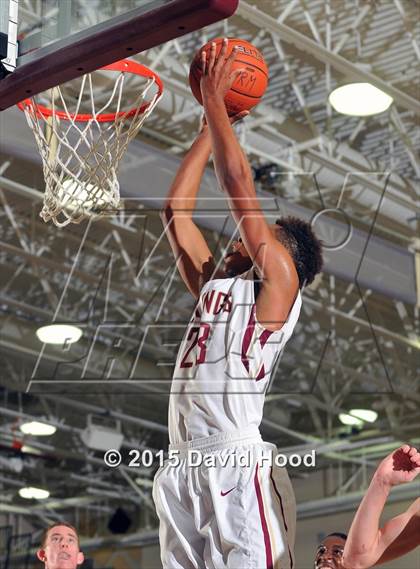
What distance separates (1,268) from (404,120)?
539 cm

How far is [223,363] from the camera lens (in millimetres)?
3697

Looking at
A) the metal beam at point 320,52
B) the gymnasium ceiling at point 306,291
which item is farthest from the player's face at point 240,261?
the metal beam at point 320,52

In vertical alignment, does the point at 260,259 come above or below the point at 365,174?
below

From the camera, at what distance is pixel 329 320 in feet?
45.9

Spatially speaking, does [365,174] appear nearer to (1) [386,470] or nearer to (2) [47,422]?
(1) [386,470]

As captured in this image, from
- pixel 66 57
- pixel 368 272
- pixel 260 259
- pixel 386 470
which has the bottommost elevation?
pixel 386 470

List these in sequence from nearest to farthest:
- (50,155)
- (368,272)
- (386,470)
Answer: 1. (386,470)
2. (50,155)
3. (368,272)

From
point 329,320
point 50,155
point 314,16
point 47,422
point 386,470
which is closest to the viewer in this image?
point 386,470

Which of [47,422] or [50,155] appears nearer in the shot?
[50,155]

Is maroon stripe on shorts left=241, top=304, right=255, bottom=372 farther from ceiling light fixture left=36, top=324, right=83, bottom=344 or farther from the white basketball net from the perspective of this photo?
ceiling light fixture left=36, top=324, right=83, bottom=344

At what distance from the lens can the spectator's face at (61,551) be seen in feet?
19.1

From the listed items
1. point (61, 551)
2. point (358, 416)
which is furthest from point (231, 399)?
point (358, 416)

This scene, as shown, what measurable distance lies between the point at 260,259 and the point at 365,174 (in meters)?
7.19

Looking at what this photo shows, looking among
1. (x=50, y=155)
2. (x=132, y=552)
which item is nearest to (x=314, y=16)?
(x=50, y=155)
